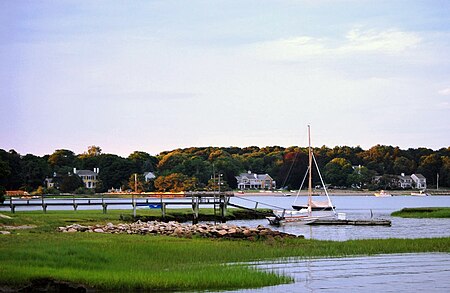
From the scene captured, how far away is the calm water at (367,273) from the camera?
30.5 meters

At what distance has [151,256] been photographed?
1398 inches

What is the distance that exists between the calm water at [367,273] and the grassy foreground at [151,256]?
140 cm

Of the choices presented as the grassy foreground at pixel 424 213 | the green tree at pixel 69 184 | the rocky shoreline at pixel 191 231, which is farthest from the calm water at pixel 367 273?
the green tree at pixel 69 184

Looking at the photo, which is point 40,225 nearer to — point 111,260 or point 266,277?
point 111,260

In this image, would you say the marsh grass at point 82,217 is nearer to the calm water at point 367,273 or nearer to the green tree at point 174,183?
the calm water at point 367,273

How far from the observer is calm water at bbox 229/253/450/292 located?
30469mm

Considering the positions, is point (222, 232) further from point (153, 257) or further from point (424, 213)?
point (424, 213)

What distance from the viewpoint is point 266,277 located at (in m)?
30.9

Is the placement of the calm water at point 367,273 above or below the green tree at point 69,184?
below

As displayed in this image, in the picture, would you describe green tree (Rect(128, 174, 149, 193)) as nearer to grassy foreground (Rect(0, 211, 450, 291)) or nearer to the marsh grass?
the marsh grass

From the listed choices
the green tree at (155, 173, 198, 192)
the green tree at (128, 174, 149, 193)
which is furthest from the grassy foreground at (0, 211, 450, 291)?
the green tree at (128, 174, 149, 193)

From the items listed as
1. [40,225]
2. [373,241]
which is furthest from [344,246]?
[40,225]

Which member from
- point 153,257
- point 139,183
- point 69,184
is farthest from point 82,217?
point 69,184

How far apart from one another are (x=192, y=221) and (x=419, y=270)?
42.7 metres
